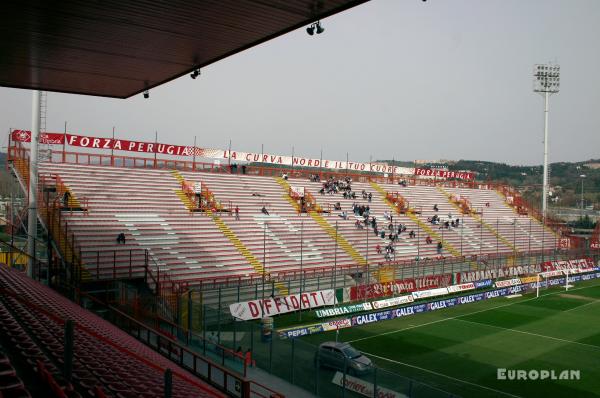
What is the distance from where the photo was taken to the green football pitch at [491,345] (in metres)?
18.5

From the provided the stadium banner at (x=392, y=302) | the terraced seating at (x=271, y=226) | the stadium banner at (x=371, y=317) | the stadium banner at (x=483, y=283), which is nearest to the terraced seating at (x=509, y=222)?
the stadium banner at (x=483, y=283)

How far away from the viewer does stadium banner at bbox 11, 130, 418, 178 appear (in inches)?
1459

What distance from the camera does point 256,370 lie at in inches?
718

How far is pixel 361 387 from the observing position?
15.1m

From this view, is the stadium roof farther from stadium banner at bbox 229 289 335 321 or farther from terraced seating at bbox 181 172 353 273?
terraced seating at bbox 181 172 353 273

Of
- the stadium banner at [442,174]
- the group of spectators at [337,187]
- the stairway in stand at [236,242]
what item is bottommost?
the stairway in stand at [236,242]

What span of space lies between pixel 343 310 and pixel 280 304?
357 centimetres

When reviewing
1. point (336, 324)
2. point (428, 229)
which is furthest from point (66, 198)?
point (428, 229)

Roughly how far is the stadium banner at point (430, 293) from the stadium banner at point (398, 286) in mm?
841

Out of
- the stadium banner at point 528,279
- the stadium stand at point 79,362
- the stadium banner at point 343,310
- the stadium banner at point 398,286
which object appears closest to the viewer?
the stadium stand at point 79,362

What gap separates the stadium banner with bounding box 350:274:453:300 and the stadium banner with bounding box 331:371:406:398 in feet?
49.9

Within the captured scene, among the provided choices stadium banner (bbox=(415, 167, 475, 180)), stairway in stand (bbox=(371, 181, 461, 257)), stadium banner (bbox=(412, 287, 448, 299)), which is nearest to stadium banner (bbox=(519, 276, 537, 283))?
stairway in stand (bbox=(371, 181, 461, 257))

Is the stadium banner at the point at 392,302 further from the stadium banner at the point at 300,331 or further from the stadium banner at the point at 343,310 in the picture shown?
the stadium banner at the point at 300,331

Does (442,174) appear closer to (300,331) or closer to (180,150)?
(180,150)
